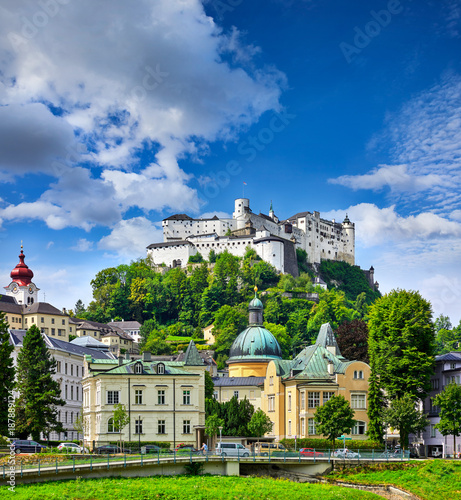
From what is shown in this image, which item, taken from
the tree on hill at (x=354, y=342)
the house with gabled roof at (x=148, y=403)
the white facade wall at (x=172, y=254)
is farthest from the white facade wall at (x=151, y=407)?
the white facade wall at (x=172, y=254)

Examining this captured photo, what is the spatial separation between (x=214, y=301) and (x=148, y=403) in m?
94.9

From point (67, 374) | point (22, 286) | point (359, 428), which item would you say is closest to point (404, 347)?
point (359, 428)

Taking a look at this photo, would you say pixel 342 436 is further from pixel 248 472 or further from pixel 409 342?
pixel 248 472

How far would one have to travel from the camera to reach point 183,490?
131 ft

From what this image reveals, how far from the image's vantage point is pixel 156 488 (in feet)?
130

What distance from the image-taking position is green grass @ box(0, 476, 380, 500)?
122 feet

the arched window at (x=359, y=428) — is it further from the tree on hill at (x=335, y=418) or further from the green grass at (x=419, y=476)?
the green grass at (x=419, y=476)

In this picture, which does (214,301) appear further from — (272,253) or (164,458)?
(164,458)

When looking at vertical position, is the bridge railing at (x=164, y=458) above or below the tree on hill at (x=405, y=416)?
below

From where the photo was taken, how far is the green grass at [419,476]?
44.8m

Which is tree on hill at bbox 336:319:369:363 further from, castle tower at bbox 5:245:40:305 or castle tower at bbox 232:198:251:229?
castle tower at bbox 232:198:251:229

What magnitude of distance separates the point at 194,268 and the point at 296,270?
23243 mm

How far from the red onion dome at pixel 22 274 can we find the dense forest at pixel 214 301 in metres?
18.6

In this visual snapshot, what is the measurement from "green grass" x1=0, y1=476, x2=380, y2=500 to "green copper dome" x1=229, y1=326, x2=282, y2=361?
43.1 m
